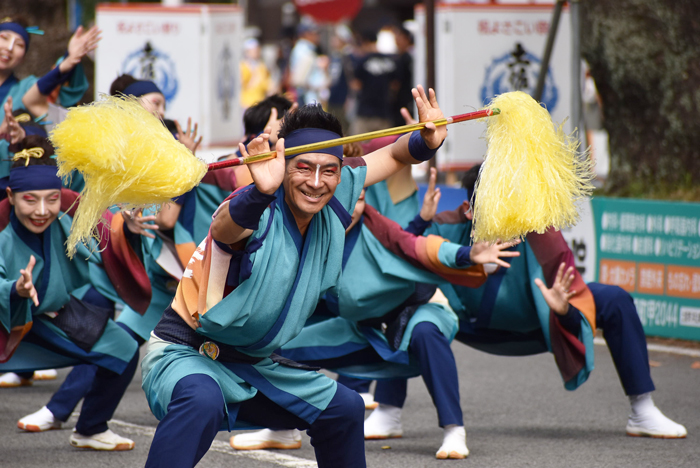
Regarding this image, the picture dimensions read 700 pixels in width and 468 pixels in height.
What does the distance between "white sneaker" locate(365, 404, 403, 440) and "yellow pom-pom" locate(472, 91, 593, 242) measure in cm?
159

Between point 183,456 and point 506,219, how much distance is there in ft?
4.23

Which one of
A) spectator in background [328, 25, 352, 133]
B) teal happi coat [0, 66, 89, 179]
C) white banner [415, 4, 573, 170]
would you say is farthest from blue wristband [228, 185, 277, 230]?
spectator in background [328, 25, 352, 133]

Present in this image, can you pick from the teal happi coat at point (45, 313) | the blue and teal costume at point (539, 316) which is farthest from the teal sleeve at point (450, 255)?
the teal happi coat at point (45, 313)

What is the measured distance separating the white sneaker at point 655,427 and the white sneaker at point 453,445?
0.89m

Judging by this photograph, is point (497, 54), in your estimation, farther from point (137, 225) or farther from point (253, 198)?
point (253, 198)

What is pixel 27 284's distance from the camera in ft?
12.5

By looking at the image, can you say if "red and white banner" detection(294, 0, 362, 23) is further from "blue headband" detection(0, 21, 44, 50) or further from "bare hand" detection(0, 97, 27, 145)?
"bare hand" detection(0, 97, 27, 145)

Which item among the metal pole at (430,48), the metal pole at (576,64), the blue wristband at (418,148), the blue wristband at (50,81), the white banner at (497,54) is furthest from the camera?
the metal pole at (430,48)

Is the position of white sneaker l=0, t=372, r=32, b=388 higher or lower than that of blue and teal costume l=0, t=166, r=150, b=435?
lower

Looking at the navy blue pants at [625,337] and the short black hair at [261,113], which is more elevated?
the short black hair at [261,113]

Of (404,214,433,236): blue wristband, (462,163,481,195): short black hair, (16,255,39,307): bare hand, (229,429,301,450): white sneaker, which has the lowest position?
(229,429,301,450): white sneaker

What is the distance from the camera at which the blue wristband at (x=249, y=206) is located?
283cm

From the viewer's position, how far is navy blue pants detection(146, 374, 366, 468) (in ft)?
9.51

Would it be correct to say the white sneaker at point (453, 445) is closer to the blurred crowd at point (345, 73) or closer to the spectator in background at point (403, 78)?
the blurred crowd at point (345, 73)
